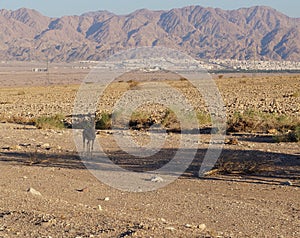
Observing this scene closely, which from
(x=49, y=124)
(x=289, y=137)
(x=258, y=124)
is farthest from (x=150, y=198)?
(x=49, y=124)

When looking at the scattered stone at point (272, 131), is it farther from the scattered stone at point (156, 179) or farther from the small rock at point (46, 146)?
the scattered stone at point (156, 179)

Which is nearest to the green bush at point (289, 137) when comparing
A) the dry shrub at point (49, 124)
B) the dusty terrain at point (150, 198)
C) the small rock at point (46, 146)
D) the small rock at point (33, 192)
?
the dusty terrain at point (150, 198)

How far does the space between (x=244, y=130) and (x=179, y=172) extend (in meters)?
8.32

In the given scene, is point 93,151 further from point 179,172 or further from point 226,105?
point 226,105

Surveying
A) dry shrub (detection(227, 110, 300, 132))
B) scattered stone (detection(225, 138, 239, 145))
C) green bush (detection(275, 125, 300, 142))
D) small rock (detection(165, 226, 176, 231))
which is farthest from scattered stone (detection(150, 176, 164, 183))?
dry shrub (detection(227, 110, 300, 132))

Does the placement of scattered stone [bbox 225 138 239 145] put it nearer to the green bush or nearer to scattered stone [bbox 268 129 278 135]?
the green bush

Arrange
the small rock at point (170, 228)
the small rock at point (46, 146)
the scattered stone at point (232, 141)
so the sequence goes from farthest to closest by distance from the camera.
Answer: the scattered stone at point (232, 141) < the small rock at point (46, 146) < the small rock at point (170, 228)

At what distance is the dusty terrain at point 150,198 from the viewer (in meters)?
8.35

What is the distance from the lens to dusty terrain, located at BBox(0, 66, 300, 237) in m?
8.35

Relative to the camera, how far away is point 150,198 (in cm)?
1137

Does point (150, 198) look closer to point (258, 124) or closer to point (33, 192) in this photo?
point (33, 192)

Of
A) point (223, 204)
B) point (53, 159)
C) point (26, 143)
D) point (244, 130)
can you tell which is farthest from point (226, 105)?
point (223, 204)

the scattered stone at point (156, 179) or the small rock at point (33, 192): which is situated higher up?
the small rock at point (33, 192)

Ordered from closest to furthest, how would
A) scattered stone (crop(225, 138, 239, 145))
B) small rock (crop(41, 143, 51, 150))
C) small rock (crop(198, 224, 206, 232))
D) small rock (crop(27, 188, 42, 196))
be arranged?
1. small rock (crop(198, 224, 206, 232))
2. small rock (crop(27, 188, 42, 196))
3. small rock (crop(41, 143, 51, 150))
4. scattered stone (crop(225, 138, 239, 145))
